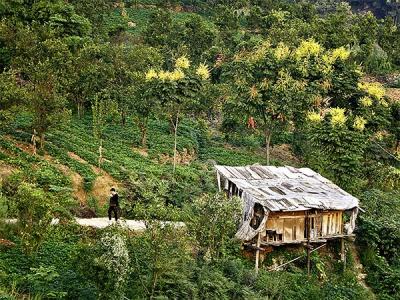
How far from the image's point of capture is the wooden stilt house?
62.5 ft

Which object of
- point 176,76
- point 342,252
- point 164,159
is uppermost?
point 176,76

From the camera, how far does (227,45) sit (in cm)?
4881

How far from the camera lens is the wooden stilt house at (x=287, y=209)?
19047mm

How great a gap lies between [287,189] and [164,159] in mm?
8546

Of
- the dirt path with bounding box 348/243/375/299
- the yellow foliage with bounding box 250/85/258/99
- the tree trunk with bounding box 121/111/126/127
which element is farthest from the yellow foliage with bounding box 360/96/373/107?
the tree trunk with bounding box 121/111/126/127

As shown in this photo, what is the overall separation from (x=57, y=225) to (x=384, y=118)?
1864cm

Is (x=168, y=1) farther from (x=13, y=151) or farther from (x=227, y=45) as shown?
(x=13, y=151)

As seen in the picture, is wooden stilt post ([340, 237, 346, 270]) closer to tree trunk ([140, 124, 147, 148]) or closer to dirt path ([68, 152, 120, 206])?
dirt path ([68, 152, 120, 206])

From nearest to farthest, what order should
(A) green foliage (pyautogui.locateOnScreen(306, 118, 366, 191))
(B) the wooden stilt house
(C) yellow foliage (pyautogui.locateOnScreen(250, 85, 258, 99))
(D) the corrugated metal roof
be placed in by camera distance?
1. (B) the wooden stilt house
2. (D) the corrugated metal roof
3. (A) green foliage (pyautogui.locateOnScreen(306, 118, 366, 191))
4. (C) yellow foliage (pyautogui.locateOnScreen(250, 85, 258, 99))

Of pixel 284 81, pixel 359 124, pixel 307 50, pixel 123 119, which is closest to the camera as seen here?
pixel 359 124

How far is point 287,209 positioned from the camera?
18703 millimetres

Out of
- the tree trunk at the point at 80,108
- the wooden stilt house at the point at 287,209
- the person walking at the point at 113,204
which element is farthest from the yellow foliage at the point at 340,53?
the person walking at the point at 113,204

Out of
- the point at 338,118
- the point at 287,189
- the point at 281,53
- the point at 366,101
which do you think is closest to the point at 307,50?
the point at 281,53

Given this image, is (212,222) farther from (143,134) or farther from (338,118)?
(143,134)
